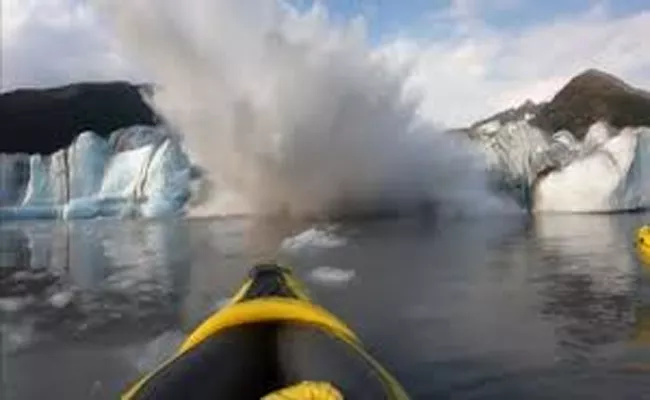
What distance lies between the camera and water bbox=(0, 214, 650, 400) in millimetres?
7113

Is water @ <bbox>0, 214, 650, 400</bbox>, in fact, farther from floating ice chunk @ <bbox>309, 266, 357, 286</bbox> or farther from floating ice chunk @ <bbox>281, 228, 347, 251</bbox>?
floating ice chunk @ <bbox>281, 228, 347, 251</bbox>

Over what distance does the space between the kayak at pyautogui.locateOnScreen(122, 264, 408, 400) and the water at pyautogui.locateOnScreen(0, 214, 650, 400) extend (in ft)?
5.91

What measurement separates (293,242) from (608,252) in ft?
23.8

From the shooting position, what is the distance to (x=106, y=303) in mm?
11961

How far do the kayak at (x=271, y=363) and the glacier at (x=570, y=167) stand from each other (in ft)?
98.3

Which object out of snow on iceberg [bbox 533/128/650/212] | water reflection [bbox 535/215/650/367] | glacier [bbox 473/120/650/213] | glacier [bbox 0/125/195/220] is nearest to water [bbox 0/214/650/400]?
water reflection [bbox 535/215/650/367]

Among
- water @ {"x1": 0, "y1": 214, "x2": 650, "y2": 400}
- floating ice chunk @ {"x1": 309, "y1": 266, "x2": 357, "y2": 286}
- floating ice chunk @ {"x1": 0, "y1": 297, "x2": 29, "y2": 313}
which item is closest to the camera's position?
water @ {"x1": 0, "y1": 214, "x2": 650, "y2": 400}

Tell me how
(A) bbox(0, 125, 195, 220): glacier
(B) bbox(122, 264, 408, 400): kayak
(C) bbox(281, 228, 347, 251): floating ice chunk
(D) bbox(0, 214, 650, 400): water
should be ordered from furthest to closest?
1. (A) bbox(0, 125, 195, 220): glacier
2. (C) bbox(281, 228, 347, 251): floating ice chunk
3. (D) bbox(0, 214, 650, 400): water
4. (B) bbox(122, 264, 408, 400): kayak

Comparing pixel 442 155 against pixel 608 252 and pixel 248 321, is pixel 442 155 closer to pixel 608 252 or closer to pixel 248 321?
pixel 608 252

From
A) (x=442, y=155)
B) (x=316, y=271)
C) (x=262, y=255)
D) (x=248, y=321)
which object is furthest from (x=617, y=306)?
(x=442, y=155)

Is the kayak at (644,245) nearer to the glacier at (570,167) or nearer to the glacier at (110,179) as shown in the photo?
the glacier at (570,167)

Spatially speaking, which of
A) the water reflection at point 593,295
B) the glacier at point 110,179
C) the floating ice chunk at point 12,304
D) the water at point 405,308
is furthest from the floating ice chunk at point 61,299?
the glacier at point 110,179

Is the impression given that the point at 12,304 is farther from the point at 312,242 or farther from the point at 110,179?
the point at 110,179

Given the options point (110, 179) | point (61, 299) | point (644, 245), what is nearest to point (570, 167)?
point (644, 245)
